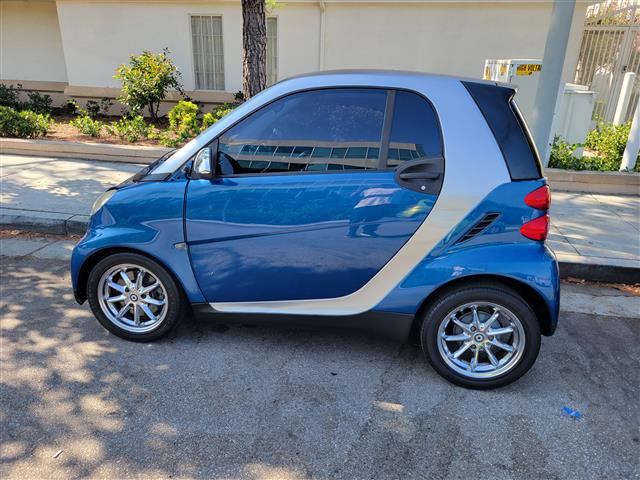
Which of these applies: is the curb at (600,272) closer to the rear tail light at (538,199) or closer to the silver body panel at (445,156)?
the rear tail light at (538,199)

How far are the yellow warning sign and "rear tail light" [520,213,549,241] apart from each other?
483 centimetres

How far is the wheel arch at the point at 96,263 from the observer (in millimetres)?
3221

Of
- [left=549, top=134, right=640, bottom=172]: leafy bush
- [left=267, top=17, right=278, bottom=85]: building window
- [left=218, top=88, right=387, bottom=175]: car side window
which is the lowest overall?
[left=549, top=134, right=640, bottom=172]: leafy bush

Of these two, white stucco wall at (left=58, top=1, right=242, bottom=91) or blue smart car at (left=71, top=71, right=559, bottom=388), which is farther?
white stucco wall at (left=58, top=1, right=242, bottom=91)

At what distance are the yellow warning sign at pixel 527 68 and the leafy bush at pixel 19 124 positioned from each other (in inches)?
324

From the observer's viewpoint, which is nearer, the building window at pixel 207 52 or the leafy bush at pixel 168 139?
the leafy bush at pixel 168 139

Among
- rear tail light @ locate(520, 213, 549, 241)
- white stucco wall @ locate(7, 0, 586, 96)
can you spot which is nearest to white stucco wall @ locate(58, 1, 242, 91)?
white stucco wall @ locate(7, 0, 586, 96)

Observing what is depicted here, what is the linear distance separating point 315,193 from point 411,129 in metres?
0.70

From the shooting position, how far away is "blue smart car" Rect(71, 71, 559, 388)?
2.80 meters

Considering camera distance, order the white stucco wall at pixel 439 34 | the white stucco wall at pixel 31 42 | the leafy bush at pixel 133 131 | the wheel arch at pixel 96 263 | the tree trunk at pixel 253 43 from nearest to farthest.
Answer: the wheel arch at pixel 96 263 → the tree trunk at pixel 253 43 → the leafy bush at pixel 133 131 → the white stucco wall at pixel 439 34 → the white stucco wall at pixel 31 42

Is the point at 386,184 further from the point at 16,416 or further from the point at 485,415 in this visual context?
the point at 16,416

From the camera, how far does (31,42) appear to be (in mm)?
12867

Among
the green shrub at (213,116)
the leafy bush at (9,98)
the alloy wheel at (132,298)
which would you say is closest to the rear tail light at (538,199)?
the alloy wheel at (132,298)

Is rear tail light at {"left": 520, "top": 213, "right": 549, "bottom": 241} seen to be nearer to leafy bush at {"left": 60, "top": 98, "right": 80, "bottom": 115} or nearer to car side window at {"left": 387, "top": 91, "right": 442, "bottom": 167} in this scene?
car side window at {"left": 387, "top": 91, "right": 442, "bottom": 167}
